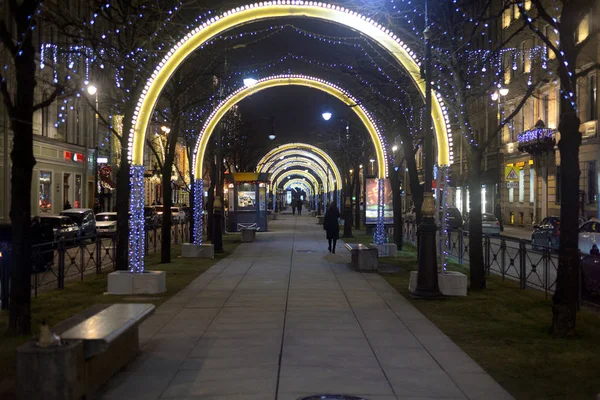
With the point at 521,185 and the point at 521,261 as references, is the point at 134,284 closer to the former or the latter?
the point at 521,261

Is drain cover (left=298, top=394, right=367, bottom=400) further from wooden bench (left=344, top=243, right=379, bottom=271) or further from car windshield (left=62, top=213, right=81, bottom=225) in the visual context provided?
car windshield (left=62, top=213, right=81, bottom=225)

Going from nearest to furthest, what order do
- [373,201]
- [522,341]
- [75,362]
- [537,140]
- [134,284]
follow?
[75,362] < [522,341] < [134,284] < [373,201] < [537,140]

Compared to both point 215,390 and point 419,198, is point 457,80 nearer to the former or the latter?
point 419,198

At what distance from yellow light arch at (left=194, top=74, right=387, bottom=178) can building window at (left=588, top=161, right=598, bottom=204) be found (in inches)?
656

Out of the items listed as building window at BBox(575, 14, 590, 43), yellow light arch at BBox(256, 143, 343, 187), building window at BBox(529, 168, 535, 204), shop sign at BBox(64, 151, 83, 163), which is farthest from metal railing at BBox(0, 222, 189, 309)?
yellow light arch at BBox(256, 143, 343, 187)

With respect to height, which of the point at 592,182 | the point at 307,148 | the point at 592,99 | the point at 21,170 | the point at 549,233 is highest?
the point at 592,99

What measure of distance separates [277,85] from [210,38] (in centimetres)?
1049

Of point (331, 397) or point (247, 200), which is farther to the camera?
point (247, 200)

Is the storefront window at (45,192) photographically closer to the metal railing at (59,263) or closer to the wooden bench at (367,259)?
the metal railing at (59,263)

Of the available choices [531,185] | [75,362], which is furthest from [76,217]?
[531,185]

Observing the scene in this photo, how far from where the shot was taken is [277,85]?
84.0 ft

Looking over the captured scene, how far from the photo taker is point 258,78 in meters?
25.9

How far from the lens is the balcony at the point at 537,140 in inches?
1615

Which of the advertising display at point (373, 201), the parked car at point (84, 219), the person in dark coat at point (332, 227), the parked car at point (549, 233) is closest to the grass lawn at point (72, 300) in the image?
the person in dark coat at point (332, 227)
